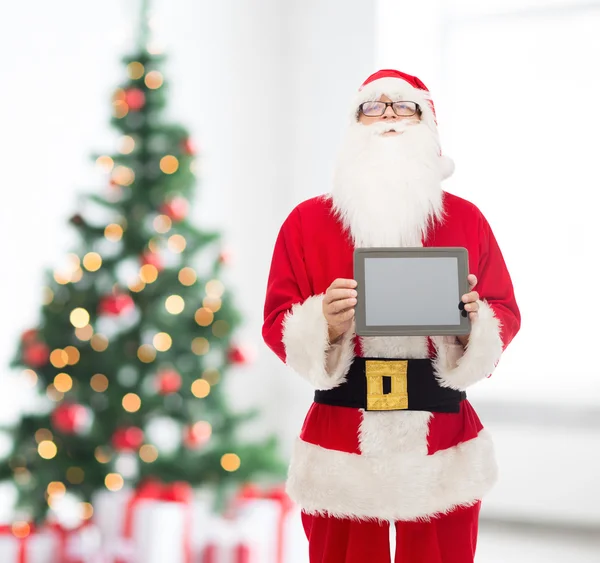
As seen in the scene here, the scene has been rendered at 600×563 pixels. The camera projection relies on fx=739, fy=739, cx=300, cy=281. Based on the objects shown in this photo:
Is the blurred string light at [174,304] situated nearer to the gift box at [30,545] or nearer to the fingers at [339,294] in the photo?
the gift box at [30,545]

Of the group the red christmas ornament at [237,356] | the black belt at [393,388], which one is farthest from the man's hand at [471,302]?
the red christmas ornament at [237,356]

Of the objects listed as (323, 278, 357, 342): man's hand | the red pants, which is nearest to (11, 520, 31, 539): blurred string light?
the red pants

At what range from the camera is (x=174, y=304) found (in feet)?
7.97

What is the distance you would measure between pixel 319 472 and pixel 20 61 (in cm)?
192

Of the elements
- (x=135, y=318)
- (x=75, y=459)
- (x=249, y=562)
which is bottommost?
(x=249, y=562)

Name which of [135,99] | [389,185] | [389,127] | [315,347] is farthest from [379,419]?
[135,99]

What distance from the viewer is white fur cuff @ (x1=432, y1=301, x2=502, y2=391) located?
132 centimetres

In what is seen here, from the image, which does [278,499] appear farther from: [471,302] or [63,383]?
[471,302]

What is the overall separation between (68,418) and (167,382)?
32 centimetres

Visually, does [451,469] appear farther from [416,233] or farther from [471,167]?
[471,167]

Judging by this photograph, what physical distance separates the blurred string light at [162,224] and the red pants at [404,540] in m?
1.32

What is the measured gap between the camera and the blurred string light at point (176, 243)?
2.46m

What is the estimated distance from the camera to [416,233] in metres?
1.43

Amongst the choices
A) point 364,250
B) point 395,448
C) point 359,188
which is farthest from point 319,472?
point 359,188
